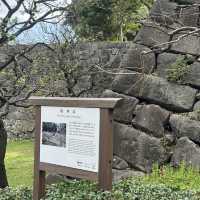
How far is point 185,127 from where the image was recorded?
921 centimetres

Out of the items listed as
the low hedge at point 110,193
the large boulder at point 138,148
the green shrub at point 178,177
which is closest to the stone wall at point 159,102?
the large boulder at point 138,148

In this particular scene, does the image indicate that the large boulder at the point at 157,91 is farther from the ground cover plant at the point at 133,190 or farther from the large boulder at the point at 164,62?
the ground cover plant at the point at 133,190

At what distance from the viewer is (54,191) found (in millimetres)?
5773

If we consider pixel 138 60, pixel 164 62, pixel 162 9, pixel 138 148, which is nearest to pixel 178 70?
pixel 164 62

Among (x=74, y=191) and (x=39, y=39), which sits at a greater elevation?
(x=39, y=39)

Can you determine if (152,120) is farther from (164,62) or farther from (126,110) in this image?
(164,62)

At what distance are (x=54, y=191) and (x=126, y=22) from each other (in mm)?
9495

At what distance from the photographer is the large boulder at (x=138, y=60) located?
10289mm

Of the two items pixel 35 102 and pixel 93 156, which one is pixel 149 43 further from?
pixel 93 156

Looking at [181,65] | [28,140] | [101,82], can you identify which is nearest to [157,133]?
[181,65]

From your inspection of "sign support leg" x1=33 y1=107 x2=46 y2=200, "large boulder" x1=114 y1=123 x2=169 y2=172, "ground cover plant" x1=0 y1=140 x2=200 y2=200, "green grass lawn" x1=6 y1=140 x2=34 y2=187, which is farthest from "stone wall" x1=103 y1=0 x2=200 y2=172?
"sign support leg" x1=33 y1=107 x2=46 y2=200

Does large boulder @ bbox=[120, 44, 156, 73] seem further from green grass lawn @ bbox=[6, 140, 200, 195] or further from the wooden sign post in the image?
the wooden sign post

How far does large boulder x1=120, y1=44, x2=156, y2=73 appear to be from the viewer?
10.3m

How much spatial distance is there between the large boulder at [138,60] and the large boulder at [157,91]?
28 cm
